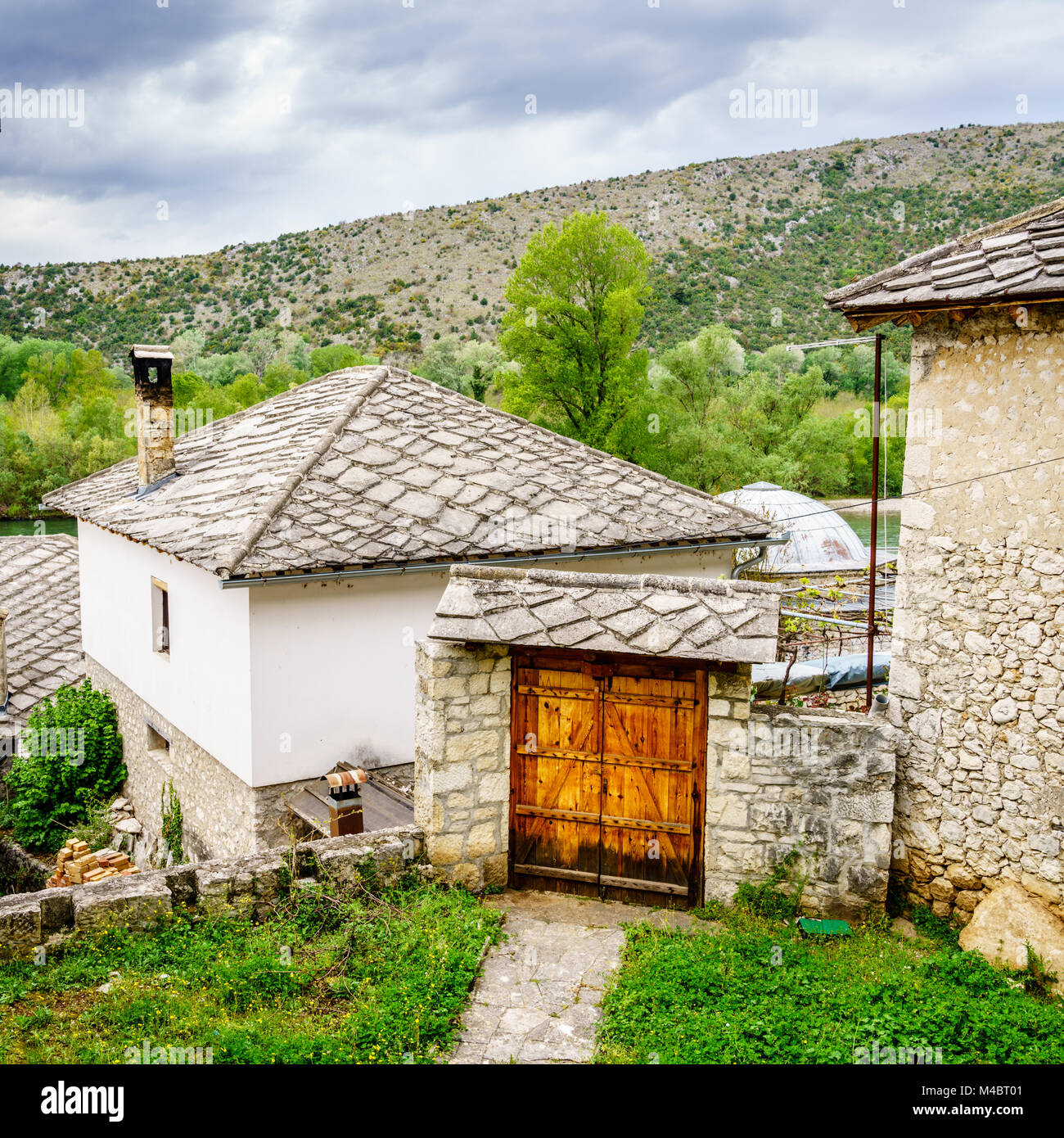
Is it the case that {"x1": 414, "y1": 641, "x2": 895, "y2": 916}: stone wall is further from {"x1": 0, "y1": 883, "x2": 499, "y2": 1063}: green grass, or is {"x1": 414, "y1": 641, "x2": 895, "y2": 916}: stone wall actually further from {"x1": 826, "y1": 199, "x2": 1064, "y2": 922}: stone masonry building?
{"x1": 0, "y1": 883, "x2": 499, "y2": 1063}: green grass

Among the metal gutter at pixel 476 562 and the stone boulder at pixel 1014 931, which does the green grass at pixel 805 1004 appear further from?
the metal gutter at pixel 476 562

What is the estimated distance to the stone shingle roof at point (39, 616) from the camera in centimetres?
1471

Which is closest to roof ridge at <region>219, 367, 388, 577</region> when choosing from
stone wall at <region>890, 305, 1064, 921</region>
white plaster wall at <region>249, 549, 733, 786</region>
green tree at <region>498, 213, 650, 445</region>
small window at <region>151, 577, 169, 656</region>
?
white plaster wall at <region>249, 549, 733, 786</region>

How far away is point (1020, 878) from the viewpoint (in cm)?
598

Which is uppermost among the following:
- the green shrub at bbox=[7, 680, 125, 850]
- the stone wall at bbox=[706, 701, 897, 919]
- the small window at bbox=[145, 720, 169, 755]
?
the stone wall at bbox=[706, 701, 897, 919]

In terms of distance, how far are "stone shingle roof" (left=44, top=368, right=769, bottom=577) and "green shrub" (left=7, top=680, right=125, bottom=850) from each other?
3042 millimetres

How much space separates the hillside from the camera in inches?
2283

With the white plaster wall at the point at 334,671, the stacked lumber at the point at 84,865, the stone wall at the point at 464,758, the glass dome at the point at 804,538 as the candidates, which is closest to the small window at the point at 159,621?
the stacked lumber at the point at 84,865

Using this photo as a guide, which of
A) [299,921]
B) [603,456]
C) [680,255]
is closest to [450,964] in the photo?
[299,921]

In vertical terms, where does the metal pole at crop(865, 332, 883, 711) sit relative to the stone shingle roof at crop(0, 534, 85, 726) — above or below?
above

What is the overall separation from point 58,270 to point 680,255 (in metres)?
54.9

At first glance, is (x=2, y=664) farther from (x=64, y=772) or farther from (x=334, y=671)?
(x=334, y=671)

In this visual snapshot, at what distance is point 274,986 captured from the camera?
5082 millimetres
